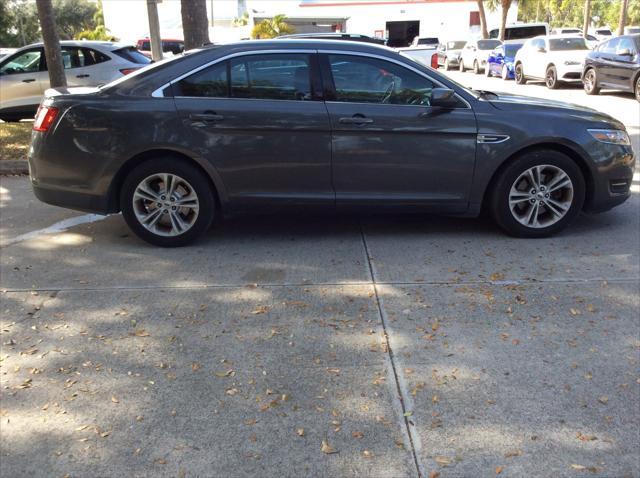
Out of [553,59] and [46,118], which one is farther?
[553,59]

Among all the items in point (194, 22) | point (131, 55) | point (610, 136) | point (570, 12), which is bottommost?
point (610, 136)

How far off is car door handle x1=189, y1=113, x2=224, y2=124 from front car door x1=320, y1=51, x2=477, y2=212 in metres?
0.91

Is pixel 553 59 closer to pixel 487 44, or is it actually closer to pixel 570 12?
pixel 487 44

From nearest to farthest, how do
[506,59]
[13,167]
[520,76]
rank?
[13,167]
[520,76]
[506,59]

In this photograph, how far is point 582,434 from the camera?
2.85m

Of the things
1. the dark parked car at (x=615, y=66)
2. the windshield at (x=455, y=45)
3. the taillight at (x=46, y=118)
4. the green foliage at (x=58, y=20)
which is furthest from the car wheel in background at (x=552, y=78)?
the green foliage at (x=58, y=20)

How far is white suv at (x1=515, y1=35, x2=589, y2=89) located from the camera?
17.9 m

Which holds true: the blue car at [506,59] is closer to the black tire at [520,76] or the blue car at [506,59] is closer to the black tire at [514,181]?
the black tire at [520,76]

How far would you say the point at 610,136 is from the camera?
539 cm

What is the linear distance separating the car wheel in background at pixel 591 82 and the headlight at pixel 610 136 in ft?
38.1

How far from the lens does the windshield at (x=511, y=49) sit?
2367cm

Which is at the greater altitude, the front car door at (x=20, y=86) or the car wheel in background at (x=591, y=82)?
the front car door at (x=20, y=86)

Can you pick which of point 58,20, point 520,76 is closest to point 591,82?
point 520,76

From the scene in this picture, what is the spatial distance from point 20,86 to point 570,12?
83763 millimetres
